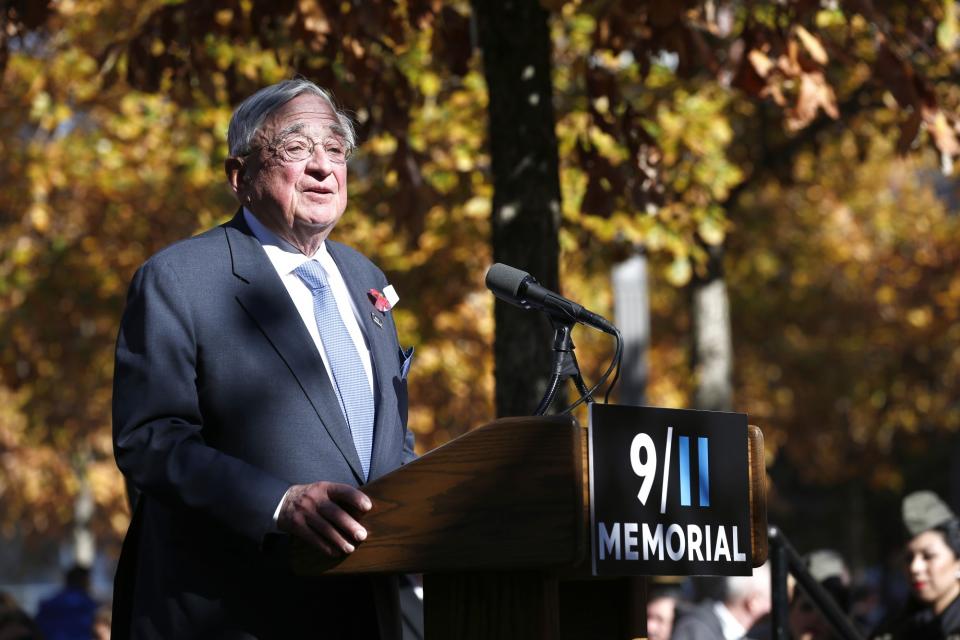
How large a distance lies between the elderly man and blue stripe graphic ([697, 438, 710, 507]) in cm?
66

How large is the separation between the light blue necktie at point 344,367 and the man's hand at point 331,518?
41 centimetres

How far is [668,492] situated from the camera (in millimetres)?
2945

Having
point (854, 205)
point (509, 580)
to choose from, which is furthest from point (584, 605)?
point (854, 205)

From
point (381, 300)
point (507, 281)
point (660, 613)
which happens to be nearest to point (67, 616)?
point (660, 613)

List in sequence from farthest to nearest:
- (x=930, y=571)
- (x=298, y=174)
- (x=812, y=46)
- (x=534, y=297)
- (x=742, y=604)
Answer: (x=742, y=604)
(x=930, y=571)
(x=812, y=46)
(x=298, y=174)
(x=534, y=297)

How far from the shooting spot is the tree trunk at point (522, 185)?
5.86 meters

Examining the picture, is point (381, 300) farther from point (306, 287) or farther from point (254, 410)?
point (254, 410)

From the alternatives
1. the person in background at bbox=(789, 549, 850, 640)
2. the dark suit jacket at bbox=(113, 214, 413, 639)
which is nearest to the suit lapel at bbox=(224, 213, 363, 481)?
the dark suit jacket at bbox=(113, 214, 413, 639)

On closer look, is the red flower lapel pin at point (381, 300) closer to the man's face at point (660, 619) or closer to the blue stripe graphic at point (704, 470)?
the blue stripe graphic at point (704, 470)

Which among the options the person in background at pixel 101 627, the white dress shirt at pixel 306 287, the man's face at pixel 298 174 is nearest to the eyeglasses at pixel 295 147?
the man's face at pixel 298 174

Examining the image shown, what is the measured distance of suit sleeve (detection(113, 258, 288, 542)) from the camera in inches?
115

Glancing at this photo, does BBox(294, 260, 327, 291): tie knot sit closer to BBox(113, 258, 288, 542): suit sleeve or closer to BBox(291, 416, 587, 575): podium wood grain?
BBox(113, 258, 288, 542): suit sleeve

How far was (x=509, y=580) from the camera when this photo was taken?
2.88m

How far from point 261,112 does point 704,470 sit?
1244mm
